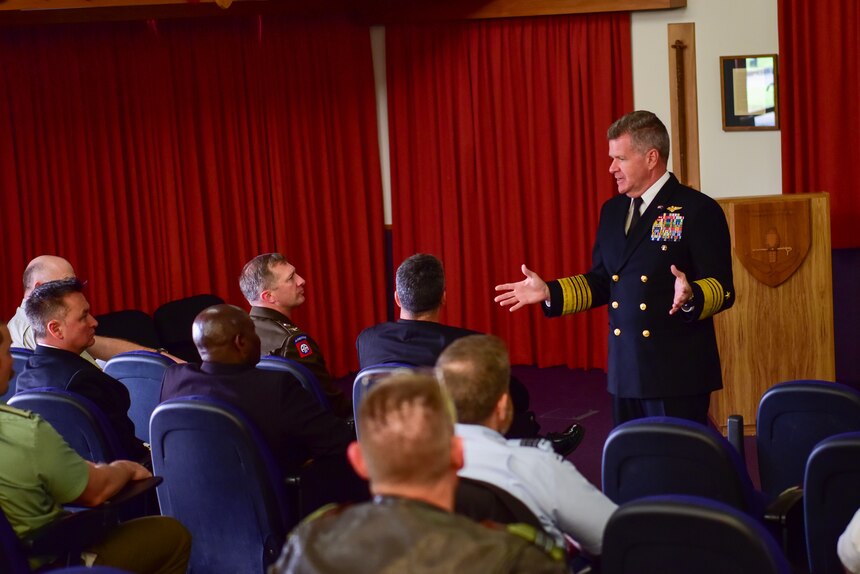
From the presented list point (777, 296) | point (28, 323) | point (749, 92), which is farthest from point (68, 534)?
point (749, 92)

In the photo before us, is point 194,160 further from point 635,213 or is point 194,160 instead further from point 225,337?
point 635,213

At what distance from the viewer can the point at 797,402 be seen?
3080mm

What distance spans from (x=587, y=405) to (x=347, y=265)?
7.30 ft

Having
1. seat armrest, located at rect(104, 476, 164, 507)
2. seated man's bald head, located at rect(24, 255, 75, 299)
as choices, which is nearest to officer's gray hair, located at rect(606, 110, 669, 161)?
seat armrest, located at rect(104, 476, 164, 507)

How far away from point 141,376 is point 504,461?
261 cm

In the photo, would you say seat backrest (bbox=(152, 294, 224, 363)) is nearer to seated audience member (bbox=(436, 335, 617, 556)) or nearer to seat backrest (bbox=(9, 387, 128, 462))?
seat backrest (bbox=(9, 387, 128, 462))

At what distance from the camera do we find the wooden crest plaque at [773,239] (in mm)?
5285

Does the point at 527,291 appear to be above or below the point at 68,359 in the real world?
above

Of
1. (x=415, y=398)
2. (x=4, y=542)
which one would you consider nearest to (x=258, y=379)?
(x=4, y=542)

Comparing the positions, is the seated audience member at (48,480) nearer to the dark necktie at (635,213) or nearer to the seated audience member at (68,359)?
the seated audience member at (68,359)

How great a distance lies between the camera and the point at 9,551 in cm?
253

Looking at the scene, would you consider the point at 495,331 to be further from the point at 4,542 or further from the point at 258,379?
the point at 4,542

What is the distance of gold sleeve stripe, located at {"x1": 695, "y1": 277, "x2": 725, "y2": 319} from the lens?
11.5 ft

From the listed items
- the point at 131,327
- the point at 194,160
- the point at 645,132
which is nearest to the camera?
the point at 645,132
